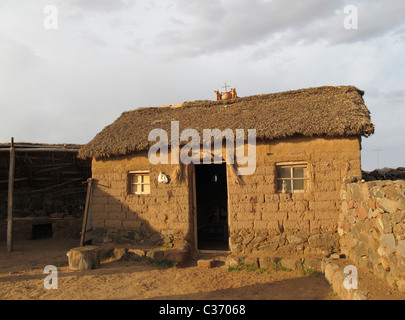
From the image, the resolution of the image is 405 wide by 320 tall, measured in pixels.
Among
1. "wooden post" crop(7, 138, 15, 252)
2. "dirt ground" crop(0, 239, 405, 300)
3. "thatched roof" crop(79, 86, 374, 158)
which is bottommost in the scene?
"dirt ground" crop(0, 239, 405, 300)

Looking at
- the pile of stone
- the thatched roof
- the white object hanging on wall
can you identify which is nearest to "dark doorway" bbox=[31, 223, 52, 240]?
the thatched roof

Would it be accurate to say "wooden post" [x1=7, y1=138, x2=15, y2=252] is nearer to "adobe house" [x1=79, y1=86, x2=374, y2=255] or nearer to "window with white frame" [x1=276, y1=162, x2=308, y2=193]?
"adobe house" [x1=79, y1=86, x2=374, y2=255]

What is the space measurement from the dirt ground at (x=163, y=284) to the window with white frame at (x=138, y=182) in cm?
187

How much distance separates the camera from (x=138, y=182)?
8.90 m

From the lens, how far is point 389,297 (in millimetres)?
4324

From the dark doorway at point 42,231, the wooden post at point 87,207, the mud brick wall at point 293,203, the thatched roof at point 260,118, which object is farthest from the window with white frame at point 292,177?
the dark doorway at point 42,231

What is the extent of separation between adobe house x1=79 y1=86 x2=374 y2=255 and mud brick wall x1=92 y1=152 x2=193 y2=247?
26mm

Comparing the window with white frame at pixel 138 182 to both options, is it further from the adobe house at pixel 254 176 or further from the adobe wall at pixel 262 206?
the adobe wall at pixel 262 206

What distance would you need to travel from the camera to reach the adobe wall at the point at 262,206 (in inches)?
286

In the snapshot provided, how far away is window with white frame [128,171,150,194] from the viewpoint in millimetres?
8820

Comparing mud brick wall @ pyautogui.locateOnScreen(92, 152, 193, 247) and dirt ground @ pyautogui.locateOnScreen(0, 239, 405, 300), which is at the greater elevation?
mud brick wall @ pyautogui.locateOnScreen(92, 152, 193, 247)

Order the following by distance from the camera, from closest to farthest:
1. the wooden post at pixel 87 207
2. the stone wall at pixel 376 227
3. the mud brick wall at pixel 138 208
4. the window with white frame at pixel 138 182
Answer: the stone wall at pixel 376 227, the mud brick wall at pixel 138 208, the window with white frame at pixel 138 182, the wooden post at pixel 87 207
